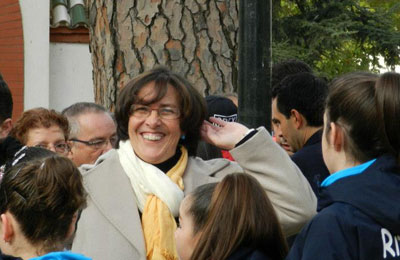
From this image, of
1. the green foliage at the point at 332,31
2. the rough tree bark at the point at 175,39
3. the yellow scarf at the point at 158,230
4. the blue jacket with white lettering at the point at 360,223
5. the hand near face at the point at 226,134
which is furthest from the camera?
the green foliage at the point at 332,31

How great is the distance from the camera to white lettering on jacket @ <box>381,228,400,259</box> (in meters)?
3.04

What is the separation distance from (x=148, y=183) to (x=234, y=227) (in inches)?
29.3

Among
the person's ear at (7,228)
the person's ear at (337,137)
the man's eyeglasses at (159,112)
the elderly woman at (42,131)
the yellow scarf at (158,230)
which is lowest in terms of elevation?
the yellow scarf at (158,230)

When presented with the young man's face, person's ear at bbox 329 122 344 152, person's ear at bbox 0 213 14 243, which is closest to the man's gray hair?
the young man's face

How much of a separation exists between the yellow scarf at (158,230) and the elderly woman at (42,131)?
1191 millimetres

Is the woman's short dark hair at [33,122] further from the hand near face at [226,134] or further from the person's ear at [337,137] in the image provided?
the person's ear at [337,137]

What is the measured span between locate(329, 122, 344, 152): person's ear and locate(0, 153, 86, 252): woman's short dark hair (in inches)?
37.1

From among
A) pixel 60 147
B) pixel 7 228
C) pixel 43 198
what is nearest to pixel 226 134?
pixel 43 198

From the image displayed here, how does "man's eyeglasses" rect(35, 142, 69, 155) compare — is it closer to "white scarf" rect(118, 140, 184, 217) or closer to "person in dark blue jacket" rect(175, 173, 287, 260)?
"white scarf" rect(118, 140, 184, 217)

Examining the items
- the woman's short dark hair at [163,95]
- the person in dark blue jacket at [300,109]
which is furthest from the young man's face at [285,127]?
the woman's short dark hair at [163,95]

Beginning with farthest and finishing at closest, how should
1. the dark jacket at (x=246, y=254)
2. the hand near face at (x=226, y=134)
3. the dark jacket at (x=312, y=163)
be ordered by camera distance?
the dark jacket at (x=312, y=163)
the hand near face at (x=226, y=134)
the dark jacket at (x=246, y=254)

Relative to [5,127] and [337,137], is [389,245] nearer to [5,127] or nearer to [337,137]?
[337,137]

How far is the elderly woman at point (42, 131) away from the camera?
4801mm

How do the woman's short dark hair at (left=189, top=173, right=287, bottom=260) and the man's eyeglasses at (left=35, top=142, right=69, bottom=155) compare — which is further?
the man's eyeglasses at (left=35, top=142, right=69, bottom=155)
